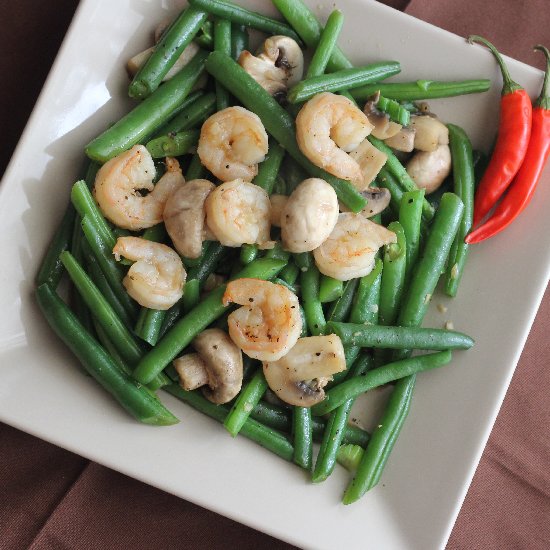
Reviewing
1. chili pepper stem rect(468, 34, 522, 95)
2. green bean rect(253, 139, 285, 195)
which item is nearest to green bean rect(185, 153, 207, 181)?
green bean rect(253, 139, 285, 195)

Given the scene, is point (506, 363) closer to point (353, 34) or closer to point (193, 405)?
point (193, 405)

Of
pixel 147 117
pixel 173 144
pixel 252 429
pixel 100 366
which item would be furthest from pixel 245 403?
pixel 147 117

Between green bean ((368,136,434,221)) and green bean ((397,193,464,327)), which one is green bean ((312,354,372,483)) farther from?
green bean ((368,136,434,221))

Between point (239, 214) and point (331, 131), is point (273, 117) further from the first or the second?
point (239, 214)

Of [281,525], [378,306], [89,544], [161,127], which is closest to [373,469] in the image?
[281,525]

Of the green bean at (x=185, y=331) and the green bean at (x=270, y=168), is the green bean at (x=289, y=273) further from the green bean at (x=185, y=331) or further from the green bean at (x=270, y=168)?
the green bean at (x=270, y=168)

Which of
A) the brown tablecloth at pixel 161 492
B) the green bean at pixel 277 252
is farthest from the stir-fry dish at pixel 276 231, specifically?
the brown tablecloth at pixel 161 492

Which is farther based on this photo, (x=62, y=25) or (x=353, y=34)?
(x=62, y=25)

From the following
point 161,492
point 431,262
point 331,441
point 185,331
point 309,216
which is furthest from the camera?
point 161,492
